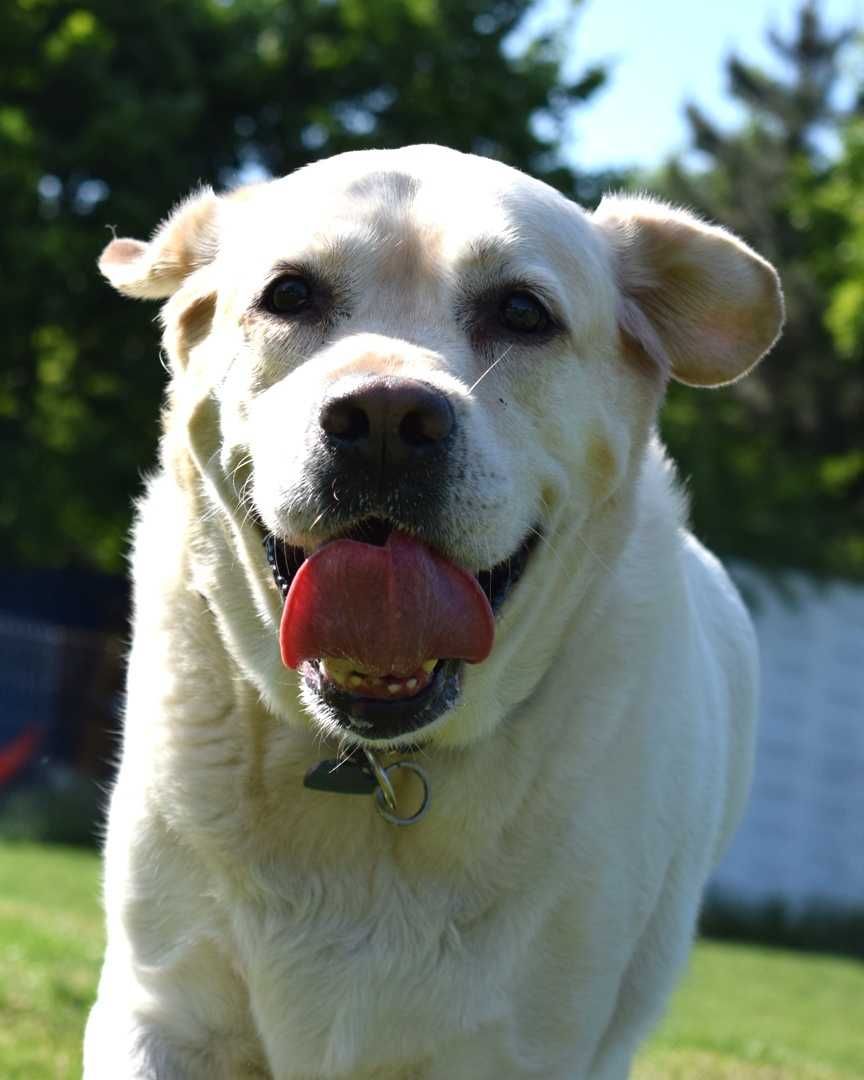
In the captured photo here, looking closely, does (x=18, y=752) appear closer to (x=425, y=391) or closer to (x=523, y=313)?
(x=523, y=313)

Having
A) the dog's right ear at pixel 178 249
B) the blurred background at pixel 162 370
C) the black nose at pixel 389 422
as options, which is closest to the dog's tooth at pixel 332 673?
the black nose at pixel 389 422

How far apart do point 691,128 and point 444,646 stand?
34.8m

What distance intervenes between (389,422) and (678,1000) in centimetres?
879

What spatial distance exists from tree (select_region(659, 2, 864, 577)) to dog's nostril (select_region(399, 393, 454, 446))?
50.6 ft

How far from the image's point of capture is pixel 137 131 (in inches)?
752

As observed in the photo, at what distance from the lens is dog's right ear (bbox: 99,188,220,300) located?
3.98 meters

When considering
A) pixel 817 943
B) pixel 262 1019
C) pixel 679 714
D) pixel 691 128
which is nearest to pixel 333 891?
pixel 262 1019

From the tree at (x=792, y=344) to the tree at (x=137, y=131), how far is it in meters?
4.88

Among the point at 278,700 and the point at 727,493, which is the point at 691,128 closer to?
the point at 727,493

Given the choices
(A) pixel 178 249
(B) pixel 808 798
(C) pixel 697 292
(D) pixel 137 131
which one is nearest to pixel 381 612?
(A) pixel 178 249

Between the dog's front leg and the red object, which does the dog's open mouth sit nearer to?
the dog's front leg

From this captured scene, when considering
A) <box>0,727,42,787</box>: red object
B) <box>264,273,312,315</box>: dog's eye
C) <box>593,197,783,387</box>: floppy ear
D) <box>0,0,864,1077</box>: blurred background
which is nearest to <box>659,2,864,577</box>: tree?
<box>0,0,864,1077</box>: blurred background

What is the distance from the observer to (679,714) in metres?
3.83

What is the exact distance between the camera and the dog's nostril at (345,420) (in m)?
3.02
